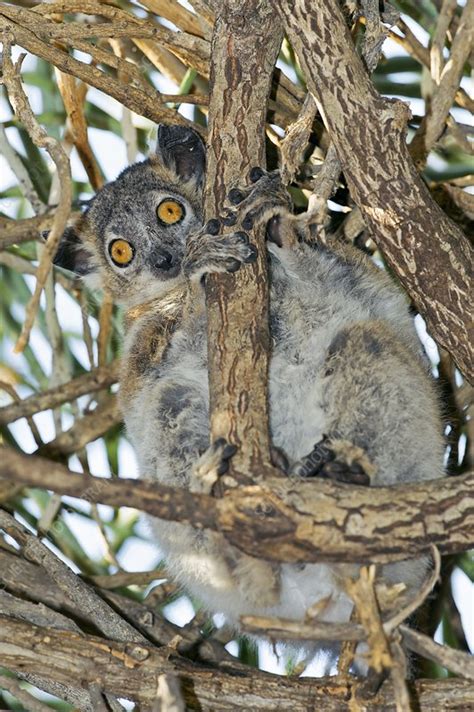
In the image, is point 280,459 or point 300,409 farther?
point 300,409

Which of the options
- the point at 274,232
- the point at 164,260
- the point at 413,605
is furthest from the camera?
the point at 164,260

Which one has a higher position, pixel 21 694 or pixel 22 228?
pixel 22 228

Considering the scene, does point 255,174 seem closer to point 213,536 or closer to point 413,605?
point 213,536

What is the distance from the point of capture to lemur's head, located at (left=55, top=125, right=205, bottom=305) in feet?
15.0

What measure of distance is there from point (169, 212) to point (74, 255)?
0.62 meters

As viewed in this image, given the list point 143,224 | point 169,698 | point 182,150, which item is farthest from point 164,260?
point 169,698

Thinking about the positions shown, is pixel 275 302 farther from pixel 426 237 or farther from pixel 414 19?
pixel 414 19

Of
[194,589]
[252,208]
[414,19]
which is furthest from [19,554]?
[414,19]

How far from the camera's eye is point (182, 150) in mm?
4734

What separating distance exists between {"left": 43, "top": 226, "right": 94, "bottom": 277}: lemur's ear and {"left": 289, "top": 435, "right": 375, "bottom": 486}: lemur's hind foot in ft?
6.52

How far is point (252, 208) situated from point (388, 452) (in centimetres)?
96

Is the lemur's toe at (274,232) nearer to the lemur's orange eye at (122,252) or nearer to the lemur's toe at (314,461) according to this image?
the lemur's toe at (314,461)

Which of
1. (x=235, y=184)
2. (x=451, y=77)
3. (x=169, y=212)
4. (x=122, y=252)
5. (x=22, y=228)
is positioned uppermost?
(x=451, y=77)

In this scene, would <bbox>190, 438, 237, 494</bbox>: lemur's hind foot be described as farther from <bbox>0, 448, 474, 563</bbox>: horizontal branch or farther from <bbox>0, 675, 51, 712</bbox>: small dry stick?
<bbox>0, 675, 51, 712</bbox>: small dry stick
